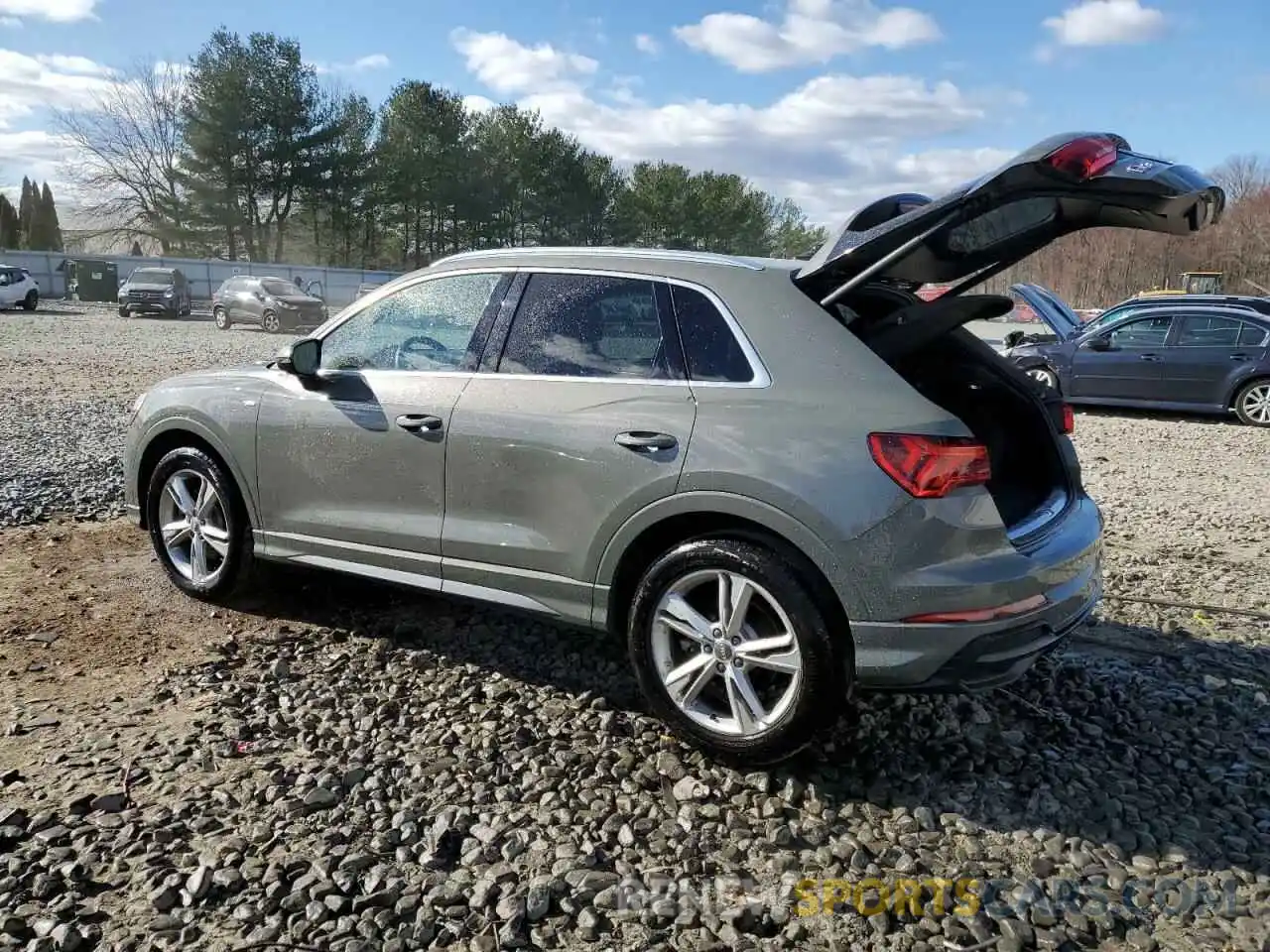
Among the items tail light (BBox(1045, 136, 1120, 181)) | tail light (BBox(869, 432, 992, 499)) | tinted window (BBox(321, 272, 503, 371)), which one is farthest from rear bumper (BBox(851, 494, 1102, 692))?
tinted window (BBox(321, 272, 503, 371))

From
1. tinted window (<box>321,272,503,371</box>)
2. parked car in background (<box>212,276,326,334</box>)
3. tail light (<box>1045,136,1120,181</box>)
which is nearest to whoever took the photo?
tail light (<box>1045,136,1120,181</box>)

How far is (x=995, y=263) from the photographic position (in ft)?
10.9

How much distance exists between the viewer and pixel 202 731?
11.7 feet

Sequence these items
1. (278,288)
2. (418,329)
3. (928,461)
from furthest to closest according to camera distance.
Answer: (278,288) → (418,329) → (928,461)

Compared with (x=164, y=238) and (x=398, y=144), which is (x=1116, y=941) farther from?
(x=164, y=238)

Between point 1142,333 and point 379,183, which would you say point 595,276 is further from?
point 379,183

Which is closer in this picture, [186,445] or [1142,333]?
[186,445]

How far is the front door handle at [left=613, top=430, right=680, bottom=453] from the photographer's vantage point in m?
3.41

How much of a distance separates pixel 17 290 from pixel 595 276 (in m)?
35.7

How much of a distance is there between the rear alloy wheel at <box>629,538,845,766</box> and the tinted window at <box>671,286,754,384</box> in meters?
0.59

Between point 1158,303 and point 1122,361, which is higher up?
point 1158,303

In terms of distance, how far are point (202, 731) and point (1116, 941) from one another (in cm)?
301

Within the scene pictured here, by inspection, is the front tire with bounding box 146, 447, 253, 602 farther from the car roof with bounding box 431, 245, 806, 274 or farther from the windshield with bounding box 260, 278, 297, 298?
the windshield with bounding box 260, 278, 297, 298

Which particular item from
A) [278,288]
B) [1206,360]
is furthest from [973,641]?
[278,288]
